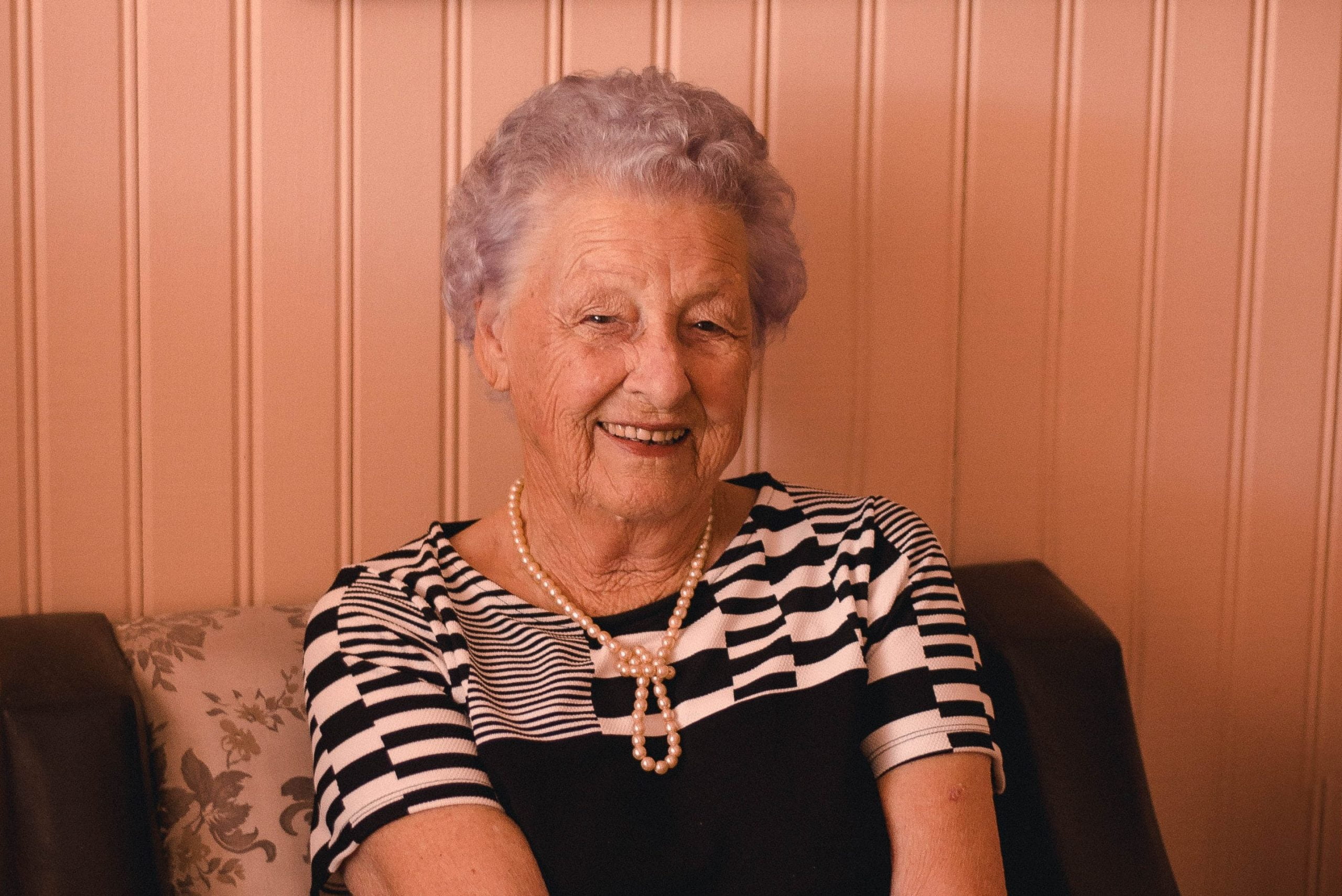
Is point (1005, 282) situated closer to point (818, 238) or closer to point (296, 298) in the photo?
point (818, 238)

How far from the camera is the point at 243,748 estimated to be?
139cm

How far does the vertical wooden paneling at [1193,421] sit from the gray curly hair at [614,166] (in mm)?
855

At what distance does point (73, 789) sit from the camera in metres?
1.25

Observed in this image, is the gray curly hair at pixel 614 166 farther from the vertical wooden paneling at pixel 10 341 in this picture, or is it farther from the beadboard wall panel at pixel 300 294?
the vertical wooden paneling at pixel 10 341

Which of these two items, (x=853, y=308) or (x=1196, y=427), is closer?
(x=853, y=308)

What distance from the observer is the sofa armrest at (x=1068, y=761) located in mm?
1535

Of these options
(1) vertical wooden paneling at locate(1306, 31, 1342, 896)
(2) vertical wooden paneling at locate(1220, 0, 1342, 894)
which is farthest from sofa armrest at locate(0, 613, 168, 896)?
(1) vertical wooden paneling at locate(1306, 31, 1342, 896)

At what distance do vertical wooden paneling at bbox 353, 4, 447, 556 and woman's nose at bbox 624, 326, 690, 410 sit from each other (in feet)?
1.68

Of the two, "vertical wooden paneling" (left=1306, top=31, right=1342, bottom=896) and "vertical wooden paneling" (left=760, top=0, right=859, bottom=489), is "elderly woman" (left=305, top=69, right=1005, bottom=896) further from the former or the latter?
"vertical wooden paneling" (left=1306, top=31, right=1342, bottom=896)

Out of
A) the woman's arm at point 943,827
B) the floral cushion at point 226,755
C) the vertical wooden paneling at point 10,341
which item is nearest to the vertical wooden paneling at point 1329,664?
the woman's arm at point 943,827

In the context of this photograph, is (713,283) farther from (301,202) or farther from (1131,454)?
(1131,454)

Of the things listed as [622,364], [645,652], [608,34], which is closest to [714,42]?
[608,34]

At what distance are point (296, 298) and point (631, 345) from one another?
0.59m

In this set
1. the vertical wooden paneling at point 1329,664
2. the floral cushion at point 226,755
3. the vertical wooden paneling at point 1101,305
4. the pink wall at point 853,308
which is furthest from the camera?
the vertical wooden paneling at point 1329,664
